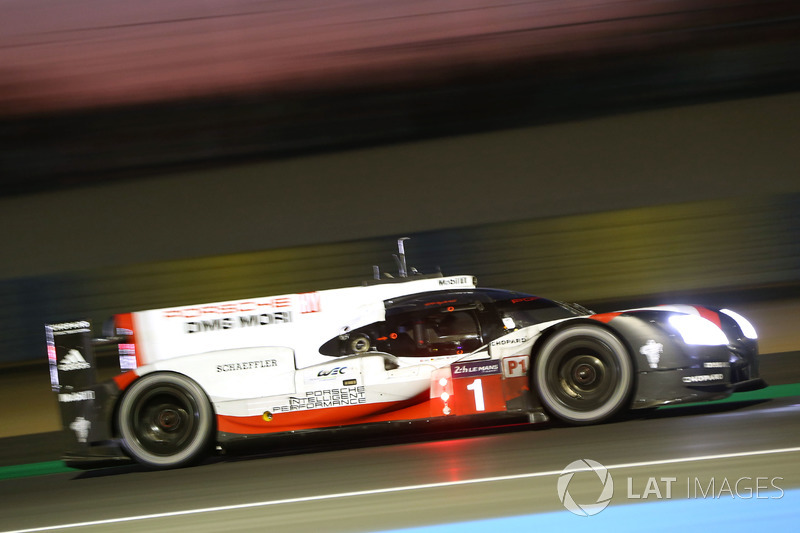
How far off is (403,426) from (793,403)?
2888 mm

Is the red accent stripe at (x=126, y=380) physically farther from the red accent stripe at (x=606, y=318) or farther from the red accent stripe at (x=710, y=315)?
the red accent stripe at (x=710, y=315)

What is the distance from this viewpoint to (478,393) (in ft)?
20.8

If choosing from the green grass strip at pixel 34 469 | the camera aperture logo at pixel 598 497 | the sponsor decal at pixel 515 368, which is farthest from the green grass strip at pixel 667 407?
the camera aperture logo at pixel 598 497

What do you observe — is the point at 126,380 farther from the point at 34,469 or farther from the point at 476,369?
the point at 476,369

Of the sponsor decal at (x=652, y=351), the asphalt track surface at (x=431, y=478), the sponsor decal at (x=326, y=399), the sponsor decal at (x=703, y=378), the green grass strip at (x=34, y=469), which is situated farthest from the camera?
the green grass strip at (x=34, y=469)

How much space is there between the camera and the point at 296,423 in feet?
21.6

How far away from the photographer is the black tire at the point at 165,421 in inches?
264

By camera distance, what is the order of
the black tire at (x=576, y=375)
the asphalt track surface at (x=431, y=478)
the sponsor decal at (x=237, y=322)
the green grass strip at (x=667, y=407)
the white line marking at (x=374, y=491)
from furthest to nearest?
1. the green grass strip at (x=667, y=407)
2. the sponsor decal at (x=237, y=322)
3. the black tire at (x=576, y=375)
4. the white line marking at (x=374, y=491)
5. the asphalt track surface at (x=431, y=478)

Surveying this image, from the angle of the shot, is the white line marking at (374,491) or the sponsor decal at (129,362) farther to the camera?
the sponsor decal at (129,362)

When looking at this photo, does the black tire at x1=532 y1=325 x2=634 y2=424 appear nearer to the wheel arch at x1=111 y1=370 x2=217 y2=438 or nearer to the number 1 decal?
the number 1 decal

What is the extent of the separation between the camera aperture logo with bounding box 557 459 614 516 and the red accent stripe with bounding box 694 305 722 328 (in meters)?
1.80

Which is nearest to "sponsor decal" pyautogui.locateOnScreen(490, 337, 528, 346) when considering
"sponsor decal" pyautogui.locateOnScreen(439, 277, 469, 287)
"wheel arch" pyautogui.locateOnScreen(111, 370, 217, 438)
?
"sponsor decal" pyautogui.locateOnScreen(439, 277, 469, 287)

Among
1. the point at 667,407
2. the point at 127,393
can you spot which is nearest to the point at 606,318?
the point at 667,407

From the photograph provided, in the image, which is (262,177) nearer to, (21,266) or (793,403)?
(21,266)
